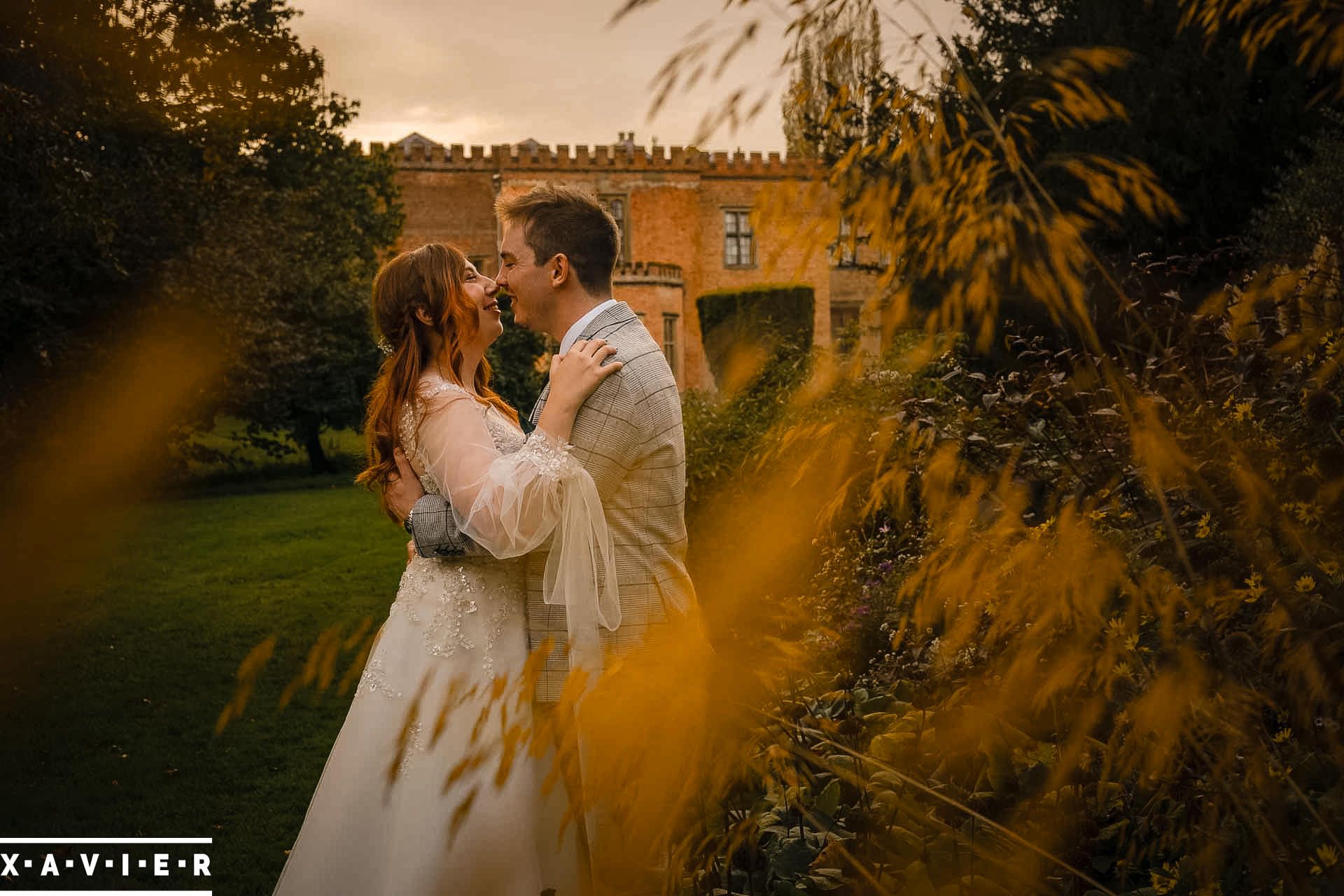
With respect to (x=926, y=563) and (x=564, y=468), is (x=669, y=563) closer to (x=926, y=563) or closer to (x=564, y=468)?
(x=564, y=468)

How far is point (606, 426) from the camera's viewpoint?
244 centimetres

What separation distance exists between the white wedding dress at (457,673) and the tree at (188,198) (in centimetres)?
559

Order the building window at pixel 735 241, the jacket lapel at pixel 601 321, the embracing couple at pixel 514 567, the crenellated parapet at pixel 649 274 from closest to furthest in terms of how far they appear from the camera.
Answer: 1. the embracing couple at pixel 514 567
2. the jacket lapel at pixel 601 321
3. the crenellated parapet at pixel 649 274
4. the building window at pixel 735 241

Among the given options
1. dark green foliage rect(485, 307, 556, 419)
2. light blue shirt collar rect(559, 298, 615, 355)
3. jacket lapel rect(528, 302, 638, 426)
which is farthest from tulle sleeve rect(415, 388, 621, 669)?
dark green foliage rect(485, 307, 556, 419)

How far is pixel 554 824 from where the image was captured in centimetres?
250

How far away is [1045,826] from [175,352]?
15.8 meters

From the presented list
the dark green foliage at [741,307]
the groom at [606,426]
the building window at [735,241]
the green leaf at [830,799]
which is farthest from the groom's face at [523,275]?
the building window at [735,241]

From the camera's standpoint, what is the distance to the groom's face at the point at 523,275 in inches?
102

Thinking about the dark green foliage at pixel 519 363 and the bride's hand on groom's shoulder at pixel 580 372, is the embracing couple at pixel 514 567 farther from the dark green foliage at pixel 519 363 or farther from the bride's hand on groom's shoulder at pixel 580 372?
the dark green foliage at pixel 519 363

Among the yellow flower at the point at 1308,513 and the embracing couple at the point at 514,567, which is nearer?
the yellow flower at the point at 1308,513

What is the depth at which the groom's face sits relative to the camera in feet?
8.50

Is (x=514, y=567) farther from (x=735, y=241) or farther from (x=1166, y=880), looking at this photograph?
(x=735, y=241)

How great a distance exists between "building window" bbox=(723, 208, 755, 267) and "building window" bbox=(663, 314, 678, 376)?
3.07 metres

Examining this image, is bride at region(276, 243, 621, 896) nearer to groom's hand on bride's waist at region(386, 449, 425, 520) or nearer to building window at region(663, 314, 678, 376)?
groom's hand on bride's waist at region(386, 449, 425, 520)
